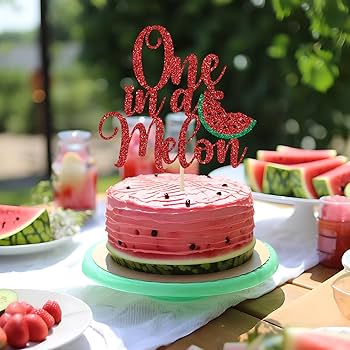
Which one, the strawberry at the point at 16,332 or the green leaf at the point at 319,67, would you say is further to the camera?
the green leaf at the point at 319,67

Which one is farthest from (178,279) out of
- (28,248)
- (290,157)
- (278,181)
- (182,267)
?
(290,157)

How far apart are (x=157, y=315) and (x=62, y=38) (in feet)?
15.6

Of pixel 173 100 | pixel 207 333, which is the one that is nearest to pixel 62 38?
pixel 173 100

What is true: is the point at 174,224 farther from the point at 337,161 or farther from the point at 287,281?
the point at 337,161

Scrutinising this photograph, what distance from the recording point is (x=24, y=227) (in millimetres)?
1814

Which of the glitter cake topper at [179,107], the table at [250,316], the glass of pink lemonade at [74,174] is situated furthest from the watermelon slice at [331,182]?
the glass of pink lemonade at [74,174]

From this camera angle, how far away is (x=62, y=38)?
5840mm

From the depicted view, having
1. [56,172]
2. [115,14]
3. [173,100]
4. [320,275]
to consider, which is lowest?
[320,275]

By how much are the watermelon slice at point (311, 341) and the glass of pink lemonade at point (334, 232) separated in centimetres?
78

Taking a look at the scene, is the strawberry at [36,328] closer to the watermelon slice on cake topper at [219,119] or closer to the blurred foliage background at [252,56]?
the watermelon slice on cake topper at [219,119]

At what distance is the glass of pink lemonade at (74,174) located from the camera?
2184mm

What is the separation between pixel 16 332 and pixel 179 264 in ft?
1.38

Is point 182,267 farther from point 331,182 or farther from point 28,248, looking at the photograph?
point 331,182

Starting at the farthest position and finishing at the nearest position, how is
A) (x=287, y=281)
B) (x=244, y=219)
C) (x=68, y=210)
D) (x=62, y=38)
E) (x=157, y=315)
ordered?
(x=62, y=38) → (x=68, y=210) → (x=287, y=281) → (x=244, y=219) → (x=157, y=315)
